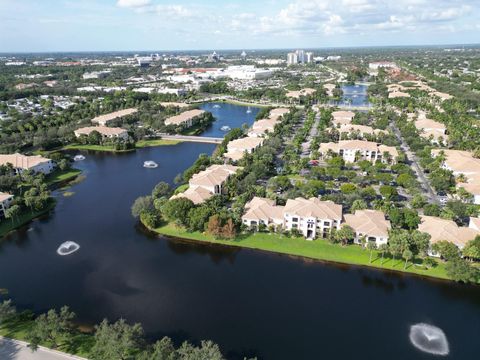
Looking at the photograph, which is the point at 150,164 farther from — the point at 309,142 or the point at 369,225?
the point at 369,225

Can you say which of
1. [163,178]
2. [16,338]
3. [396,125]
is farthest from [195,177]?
[396,125]

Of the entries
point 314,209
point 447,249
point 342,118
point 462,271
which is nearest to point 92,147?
point 314,209

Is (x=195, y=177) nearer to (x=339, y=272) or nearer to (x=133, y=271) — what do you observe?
(x=133, y=271)

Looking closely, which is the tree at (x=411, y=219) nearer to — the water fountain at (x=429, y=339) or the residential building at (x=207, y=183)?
the water fountain at (x=429, y=339)

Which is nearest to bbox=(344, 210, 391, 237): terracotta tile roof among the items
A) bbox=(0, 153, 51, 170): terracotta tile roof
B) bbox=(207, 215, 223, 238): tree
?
bbox=(207, 215, 223, 238): tree

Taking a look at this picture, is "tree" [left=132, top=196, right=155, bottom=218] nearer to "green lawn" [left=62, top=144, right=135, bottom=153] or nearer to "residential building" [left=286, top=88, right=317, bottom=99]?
"green lawn" [left=62, top=144, right=135, bottom=153]

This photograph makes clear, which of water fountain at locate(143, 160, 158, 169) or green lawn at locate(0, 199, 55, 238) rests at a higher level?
water fountain at locate(143, 160, 158, 169)
